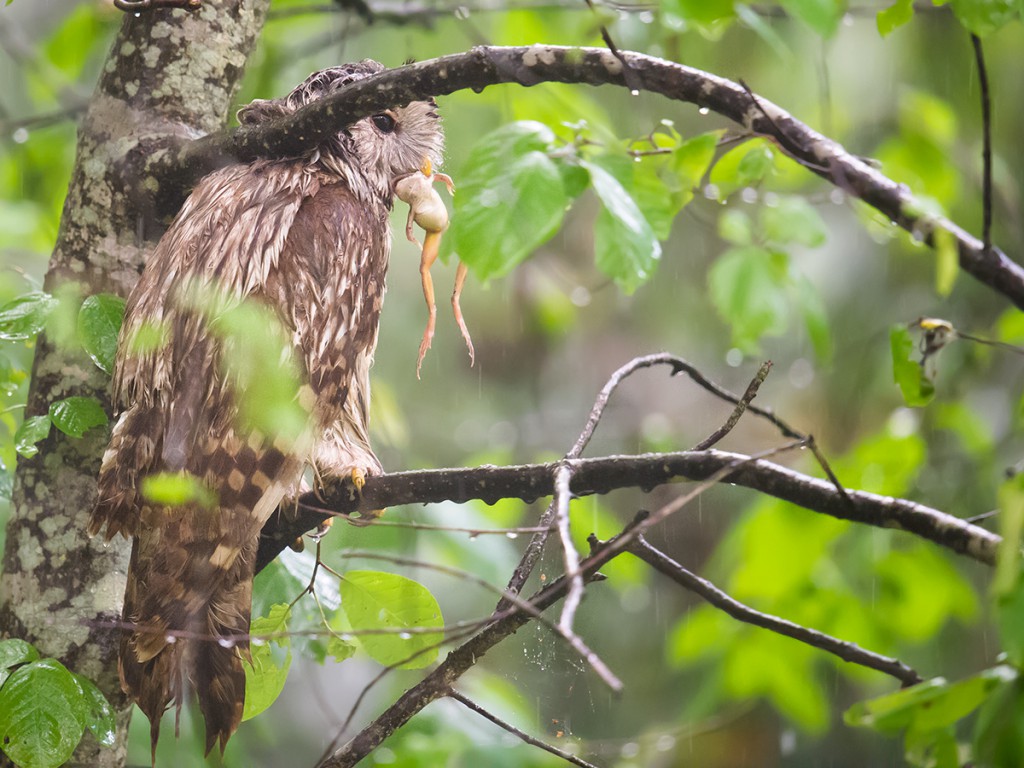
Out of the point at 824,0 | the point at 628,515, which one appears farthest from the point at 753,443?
the point at 824,0

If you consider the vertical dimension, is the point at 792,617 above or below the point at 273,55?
below

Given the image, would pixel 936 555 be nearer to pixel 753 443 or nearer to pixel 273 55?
pixel 753 443

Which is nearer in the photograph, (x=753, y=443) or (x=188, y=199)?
(x=188, y=199)

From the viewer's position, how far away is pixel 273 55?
95cm

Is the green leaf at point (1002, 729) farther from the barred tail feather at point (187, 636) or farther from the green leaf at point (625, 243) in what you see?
the barred tail feather at point (187, 636)

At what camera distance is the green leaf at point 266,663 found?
74cm

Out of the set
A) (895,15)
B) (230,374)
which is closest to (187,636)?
(230,374)

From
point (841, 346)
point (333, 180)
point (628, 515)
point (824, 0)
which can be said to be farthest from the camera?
point (841, 346)

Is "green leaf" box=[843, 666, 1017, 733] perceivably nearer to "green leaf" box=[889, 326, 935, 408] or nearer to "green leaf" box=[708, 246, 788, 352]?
"green leaf" box=[889, 326, 935, 408]

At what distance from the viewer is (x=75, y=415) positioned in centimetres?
75

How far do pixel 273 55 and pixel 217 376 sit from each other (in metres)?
0.40

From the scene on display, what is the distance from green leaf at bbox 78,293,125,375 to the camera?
739 millimetres

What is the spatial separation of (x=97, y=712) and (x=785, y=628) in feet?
1.64

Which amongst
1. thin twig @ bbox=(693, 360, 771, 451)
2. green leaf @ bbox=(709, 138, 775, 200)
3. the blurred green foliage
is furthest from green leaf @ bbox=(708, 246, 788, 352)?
thin twig @ bbox=(693, 360, 771, 451)
